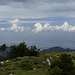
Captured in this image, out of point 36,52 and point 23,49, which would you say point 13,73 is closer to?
point 36,52

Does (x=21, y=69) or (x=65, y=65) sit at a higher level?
(x=65, y=65)

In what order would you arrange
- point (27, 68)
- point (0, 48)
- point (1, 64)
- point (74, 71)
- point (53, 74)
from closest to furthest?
point (53, 74), point (74, 71), point (27, 68), point (1, 64), point (0, 48)

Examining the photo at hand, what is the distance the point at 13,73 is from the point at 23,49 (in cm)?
6024

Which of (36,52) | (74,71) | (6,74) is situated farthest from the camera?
(36,52)

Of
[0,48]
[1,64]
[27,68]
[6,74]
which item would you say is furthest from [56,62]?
[0,48]

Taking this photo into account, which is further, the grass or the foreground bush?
the grass

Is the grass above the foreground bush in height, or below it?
below

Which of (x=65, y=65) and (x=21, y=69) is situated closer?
(x=65, y=65)

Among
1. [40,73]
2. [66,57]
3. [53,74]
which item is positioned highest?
[66,57]

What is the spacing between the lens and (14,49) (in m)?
106

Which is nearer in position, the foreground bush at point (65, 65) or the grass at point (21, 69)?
the foreground bush at point (65, 65)

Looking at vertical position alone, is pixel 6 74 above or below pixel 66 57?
below

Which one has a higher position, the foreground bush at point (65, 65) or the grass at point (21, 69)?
the foreground bush at point (65, 65)

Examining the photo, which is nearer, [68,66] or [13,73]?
[68,66]
